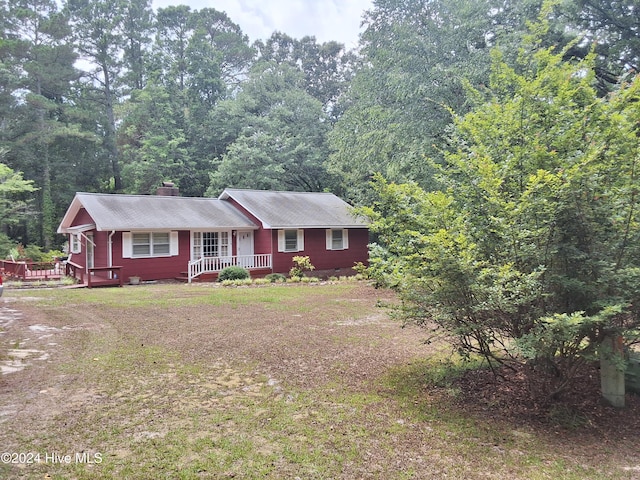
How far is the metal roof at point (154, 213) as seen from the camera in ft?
53.0

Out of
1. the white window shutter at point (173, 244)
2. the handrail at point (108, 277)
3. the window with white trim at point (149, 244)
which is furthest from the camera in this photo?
the white window shutter at point (173, 244)

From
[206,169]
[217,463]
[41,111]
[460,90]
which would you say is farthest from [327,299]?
[41,111]

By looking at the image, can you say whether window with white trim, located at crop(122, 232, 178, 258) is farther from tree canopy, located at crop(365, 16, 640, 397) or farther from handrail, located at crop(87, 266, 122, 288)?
tree canopy, located at crop(365, 16, 640, 397)

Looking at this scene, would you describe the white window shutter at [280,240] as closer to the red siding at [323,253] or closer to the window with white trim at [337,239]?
the red siding at [323,253]

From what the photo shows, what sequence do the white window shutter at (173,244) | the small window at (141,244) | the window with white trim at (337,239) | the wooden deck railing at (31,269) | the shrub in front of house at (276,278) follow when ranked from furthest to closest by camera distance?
the window with white trim at (337,239) < the shrub in front of house at (276,278) < the white window shutter at (173,244) < the wooden deck railing at (31,269) < the small window at (141,244)

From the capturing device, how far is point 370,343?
273 inches

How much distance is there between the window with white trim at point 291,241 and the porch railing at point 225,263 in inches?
32.4

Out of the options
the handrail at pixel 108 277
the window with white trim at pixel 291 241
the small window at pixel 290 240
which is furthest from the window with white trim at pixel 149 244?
the small window at pixel 290 240

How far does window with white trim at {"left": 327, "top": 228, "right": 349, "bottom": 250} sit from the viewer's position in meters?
20.8

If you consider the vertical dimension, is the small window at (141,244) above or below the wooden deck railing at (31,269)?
above

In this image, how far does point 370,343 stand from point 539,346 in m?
3.53

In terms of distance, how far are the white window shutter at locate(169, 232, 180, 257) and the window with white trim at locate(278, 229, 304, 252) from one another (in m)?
4.47

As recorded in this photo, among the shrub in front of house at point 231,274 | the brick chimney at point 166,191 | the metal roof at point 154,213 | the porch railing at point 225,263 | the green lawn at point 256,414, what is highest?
the brick chimney at point 166,191

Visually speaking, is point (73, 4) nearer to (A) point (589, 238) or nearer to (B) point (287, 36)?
(B) point (287, 36)
